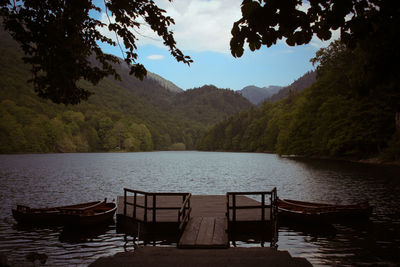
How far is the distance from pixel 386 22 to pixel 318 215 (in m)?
14.9

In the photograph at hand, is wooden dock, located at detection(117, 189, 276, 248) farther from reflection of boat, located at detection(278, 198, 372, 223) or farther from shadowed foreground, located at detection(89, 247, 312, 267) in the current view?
shadowed foreground, located at detection(89, 247, 312, 267)

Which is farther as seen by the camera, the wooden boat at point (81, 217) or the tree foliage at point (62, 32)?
the wooden boat at point (81, 217)

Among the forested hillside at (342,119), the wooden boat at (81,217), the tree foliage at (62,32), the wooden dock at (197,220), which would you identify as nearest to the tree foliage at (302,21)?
the tree foliage at (62,32)

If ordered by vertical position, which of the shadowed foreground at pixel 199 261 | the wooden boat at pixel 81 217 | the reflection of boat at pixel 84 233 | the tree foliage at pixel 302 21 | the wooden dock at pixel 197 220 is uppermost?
the tree foliage at pixel 302 21

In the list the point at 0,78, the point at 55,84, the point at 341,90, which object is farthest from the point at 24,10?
the point at 0,78

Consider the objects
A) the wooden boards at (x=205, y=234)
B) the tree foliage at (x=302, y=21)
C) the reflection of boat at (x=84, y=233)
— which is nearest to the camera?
the tree foliage at (x=302, y=21)

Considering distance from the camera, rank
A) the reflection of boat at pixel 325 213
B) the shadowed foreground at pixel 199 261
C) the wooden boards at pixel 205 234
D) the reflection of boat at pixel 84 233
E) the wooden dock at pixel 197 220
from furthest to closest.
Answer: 1. the reflection of boat at pixel 325 213
2. the reflection of boat at pixel 84 233
3. the wooden dock at pixel 197 220
4. the wooden boards at pixel 205 234
5. the shadowed foreground at pixel 199 261

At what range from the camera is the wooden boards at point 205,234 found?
11594 millimetres

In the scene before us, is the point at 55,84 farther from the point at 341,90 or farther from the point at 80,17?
the point at 341,90

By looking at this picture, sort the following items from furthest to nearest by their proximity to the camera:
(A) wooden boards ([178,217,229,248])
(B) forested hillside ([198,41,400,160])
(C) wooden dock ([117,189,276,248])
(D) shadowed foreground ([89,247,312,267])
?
(B) forested hillside ([198,41,400,160])
(C) wooden dock ([117,189,276,248])
(A) wooden boards ([178,217,229,248])
(D) shadowed foreground ([89,247,312,267])

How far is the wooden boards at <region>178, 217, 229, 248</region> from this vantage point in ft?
38.0

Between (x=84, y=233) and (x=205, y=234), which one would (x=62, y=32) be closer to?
(x=205, y=234)

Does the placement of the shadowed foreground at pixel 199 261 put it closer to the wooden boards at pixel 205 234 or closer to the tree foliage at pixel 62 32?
the wooden boards at pixel 205 234

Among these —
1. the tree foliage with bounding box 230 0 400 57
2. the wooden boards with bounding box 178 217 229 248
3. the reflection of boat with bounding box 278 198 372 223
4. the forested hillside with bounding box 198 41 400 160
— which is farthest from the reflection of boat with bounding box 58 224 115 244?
the forested hillside with bounding box 198 41 400 160
